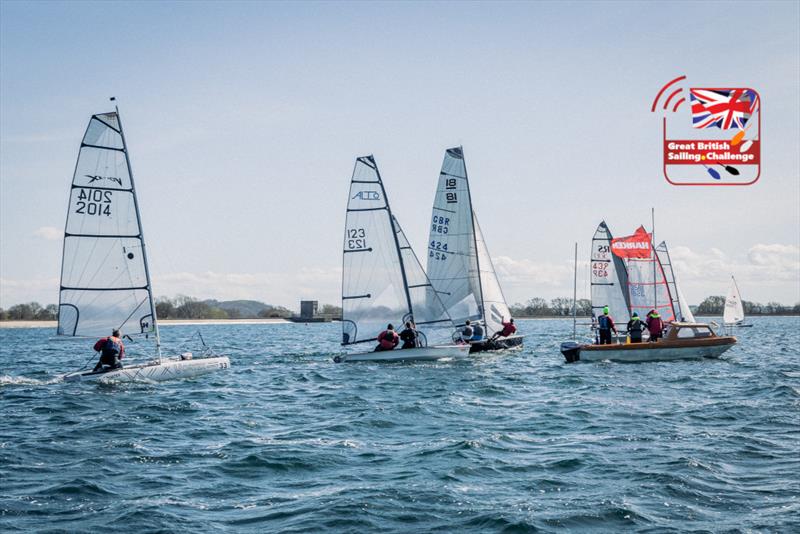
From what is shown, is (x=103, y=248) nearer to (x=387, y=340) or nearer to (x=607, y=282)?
(x=387, y=340)

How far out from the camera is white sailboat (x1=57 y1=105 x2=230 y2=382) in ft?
81.0

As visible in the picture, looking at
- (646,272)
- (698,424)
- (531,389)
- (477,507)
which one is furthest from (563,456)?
(646,272)

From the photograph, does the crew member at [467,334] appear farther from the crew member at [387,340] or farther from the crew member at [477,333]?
the crew member at [387,340]

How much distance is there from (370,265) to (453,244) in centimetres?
593

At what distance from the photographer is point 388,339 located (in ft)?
101

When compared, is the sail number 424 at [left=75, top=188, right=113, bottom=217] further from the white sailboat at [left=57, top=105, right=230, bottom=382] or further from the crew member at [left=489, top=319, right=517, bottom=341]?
the crew member at [left=489, top=319, right=517, bottom=341]

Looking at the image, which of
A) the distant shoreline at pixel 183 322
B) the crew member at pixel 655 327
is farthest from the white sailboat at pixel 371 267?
the distant shoreline at pixel 183 322

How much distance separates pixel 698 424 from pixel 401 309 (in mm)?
17967

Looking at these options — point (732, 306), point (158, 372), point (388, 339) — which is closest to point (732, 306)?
point (732, 306)

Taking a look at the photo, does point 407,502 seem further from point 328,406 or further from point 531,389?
point 531,389

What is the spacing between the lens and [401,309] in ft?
108

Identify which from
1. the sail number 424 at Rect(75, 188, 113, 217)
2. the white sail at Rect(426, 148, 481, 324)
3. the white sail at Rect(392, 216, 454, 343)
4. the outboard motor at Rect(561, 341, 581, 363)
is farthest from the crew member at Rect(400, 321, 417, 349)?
the sail number 424 at Rect(75, 188, 113, 217)

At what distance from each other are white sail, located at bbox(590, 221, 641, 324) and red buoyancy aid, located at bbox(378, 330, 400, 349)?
45.9ft

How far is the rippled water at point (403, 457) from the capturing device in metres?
9.71
